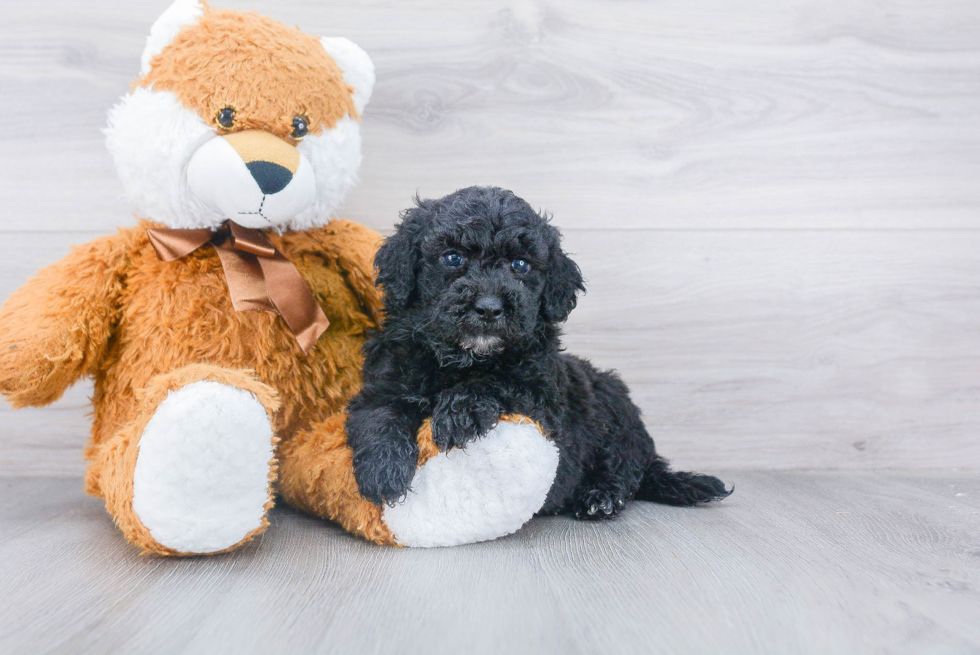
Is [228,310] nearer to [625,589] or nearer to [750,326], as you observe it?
[625,589]

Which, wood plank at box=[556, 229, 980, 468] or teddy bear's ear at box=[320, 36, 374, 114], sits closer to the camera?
teddy bear's ear at box=[320, 36, 374, 114]

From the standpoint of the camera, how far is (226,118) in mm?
1052

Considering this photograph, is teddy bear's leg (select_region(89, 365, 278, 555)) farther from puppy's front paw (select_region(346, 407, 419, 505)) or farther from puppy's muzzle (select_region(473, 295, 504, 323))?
puppy's muzzle (select_region(473, 295, 504, 323))

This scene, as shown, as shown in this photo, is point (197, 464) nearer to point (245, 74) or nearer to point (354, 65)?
point (245, 74)

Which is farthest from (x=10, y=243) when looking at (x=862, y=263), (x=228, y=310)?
(x=862, y=263)

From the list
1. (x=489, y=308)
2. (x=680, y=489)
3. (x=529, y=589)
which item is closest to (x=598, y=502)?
(x=680, y=489)

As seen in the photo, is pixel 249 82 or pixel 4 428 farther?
pixel 4 428

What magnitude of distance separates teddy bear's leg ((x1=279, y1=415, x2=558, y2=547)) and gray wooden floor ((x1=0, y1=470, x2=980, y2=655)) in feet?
0.09

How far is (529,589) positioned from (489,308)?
35 centimetres

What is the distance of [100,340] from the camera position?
43.4 inches

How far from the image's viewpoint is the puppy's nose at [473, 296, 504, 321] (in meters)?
0.92

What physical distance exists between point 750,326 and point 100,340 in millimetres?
1245

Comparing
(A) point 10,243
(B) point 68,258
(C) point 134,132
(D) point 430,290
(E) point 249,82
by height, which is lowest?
(A) point 10,243

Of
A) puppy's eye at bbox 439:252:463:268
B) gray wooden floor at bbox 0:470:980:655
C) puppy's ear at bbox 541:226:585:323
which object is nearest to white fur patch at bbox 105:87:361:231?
puppy's eye at bbox 439:252:463:268
